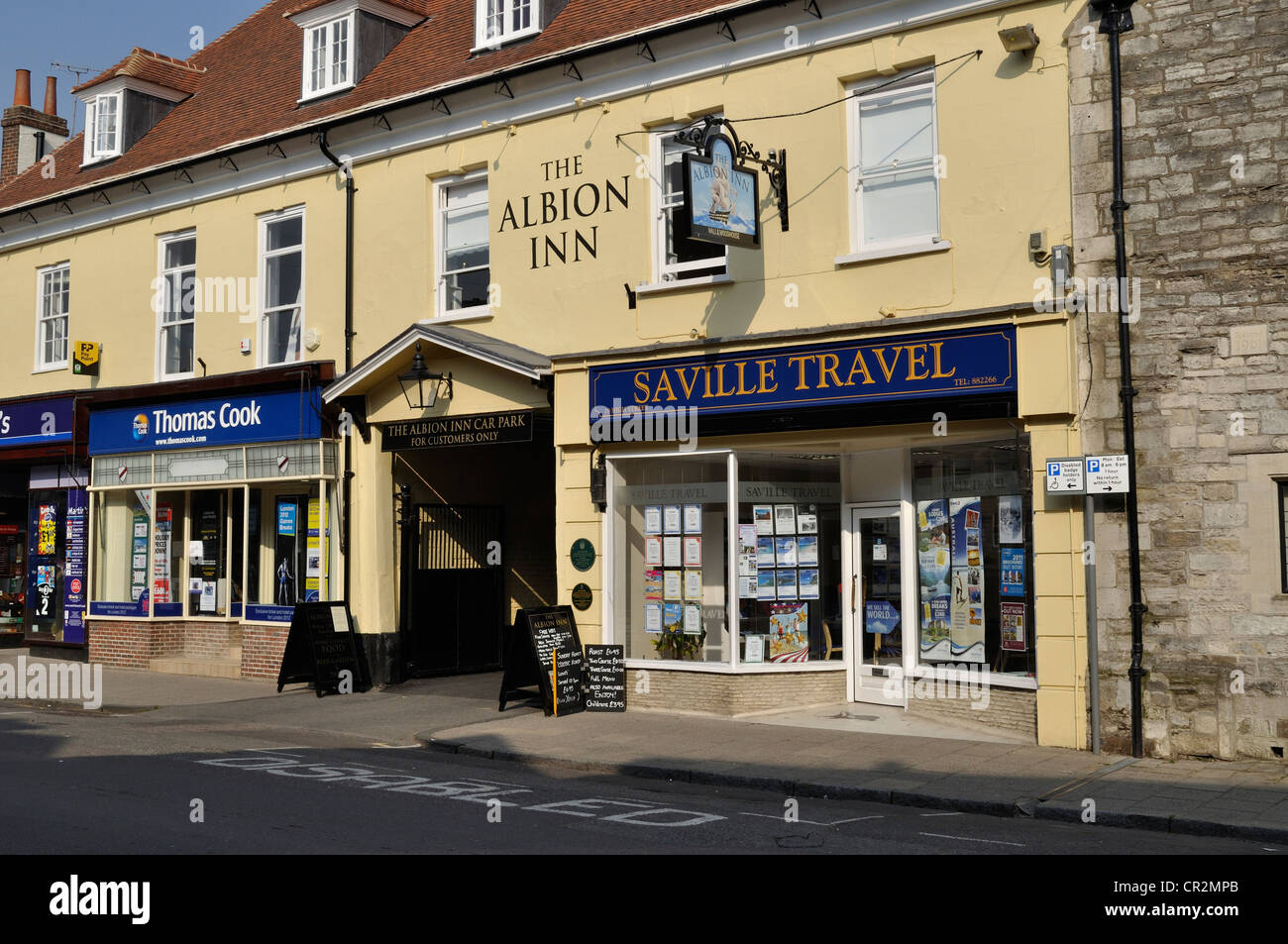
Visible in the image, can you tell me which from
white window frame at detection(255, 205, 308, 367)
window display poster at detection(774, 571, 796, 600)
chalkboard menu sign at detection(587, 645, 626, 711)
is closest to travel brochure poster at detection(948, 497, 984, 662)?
window display poster at detection(774, 571, 796, 600)

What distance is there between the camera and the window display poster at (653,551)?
589 inches

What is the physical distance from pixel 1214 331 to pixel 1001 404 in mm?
2012

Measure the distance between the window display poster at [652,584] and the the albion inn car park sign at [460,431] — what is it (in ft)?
7.63

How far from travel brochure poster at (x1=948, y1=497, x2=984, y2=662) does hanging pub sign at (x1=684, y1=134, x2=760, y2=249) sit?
3694mm

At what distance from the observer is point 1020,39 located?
12.3m

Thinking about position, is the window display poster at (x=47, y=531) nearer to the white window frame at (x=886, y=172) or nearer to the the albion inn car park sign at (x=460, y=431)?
the the albion inn car park sign at (x=460, y=431)

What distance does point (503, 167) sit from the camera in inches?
646

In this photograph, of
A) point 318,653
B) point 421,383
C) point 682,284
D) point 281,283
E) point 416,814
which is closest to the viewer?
point 416,814

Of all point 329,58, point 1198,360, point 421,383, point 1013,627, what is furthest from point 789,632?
point 329,58

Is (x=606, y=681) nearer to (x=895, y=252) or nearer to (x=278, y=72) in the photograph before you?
(x=895, y=252)

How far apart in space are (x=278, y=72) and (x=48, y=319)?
6.18 metres

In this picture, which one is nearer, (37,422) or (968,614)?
(968,614)

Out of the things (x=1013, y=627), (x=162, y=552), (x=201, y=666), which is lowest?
(x=201, y=666)
